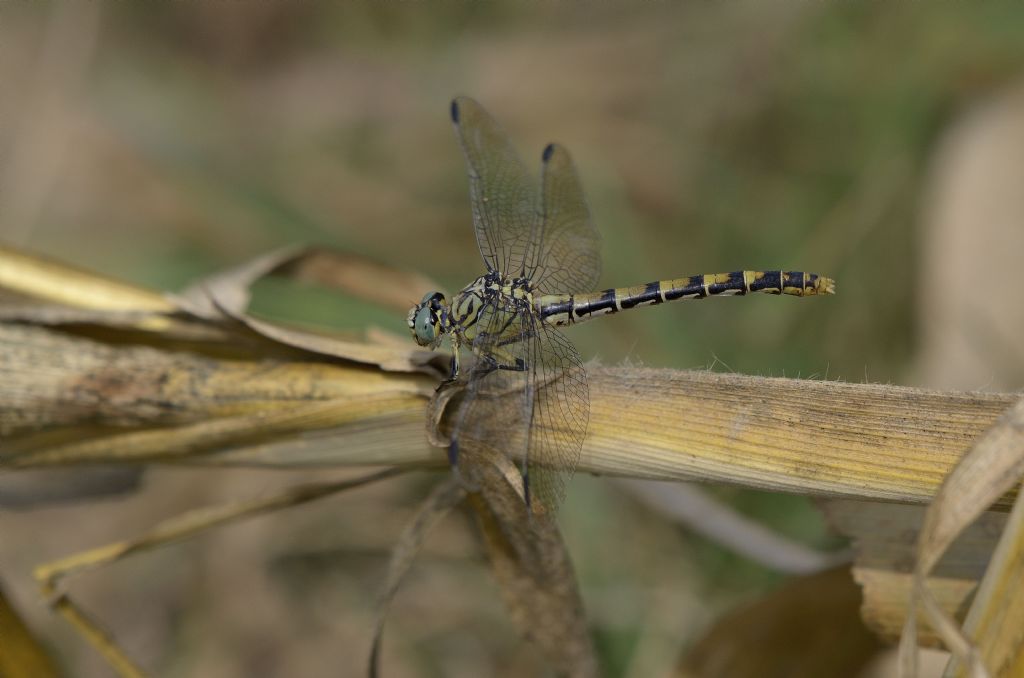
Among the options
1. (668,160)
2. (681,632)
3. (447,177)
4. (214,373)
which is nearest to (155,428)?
(214,373)

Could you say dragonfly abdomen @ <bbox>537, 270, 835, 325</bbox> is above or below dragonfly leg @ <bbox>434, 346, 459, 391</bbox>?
above

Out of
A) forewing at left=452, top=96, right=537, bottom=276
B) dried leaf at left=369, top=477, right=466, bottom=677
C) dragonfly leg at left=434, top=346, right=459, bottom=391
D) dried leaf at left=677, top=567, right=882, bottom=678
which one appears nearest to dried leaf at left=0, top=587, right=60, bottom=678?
dried leaf at left=369, top=477, right=466, bottom=677

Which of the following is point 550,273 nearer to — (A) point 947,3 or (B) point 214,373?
(B) point 214,373

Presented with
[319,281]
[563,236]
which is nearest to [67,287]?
[319,281]

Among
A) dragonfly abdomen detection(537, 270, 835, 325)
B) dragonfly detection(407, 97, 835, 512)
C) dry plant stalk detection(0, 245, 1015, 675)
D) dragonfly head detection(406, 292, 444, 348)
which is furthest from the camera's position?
dragonfly abdomen detection(537, 270, 835, 325)

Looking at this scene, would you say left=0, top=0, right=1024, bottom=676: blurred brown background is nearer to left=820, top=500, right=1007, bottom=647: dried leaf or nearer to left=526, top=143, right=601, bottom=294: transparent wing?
left=526, top=143, right=601, bottom=294: transparent wing

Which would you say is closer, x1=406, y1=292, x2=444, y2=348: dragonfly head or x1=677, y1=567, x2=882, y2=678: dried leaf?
x1=677, y1=567, x2=882, y2=678: dried leaf

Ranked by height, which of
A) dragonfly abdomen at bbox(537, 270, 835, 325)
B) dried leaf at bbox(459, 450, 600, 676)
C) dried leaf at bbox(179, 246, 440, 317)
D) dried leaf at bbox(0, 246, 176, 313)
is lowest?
dried leaf at bbox(459, 450, 600, 676)

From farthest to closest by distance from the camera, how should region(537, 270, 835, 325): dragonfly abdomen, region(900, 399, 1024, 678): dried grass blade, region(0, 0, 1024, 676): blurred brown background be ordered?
region(0, 0, 1024, 676): blurred brown background
region(537, 270, 835, 325): dragonfly abdomen
region(900, 399, 1024, 678): dried grass blade
